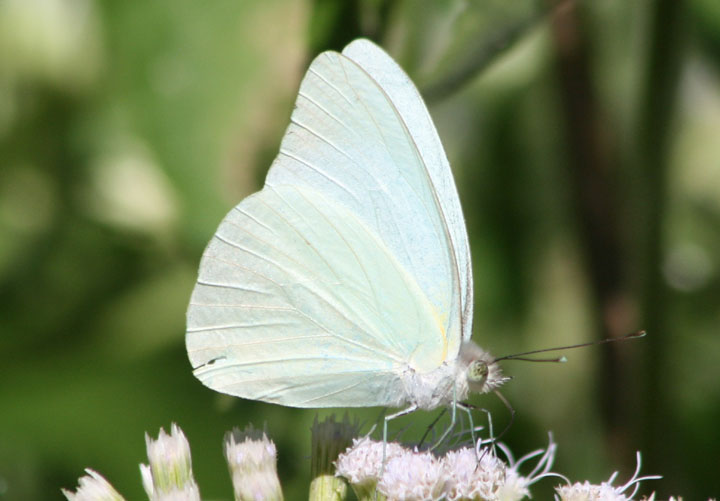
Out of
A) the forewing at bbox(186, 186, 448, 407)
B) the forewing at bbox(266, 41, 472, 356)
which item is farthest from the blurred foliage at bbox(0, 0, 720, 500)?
the forewing at bbox(186, 186, 448, 407)

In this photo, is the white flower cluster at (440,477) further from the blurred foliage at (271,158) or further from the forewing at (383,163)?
the blurred foliage at (271,158)

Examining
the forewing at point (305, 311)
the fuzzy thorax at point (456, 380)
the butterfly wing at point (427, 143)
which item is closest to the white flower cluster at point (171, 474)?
the forewing at point (305, 311)

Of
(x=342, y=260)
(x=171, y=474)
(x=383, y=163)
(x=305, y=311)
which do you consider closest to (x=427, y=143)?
(x=383, y=163)

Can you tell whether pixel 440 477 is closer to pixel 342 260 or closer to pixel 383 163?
pixel 342 260

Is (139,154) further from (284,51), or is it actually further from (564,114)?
(564,114)

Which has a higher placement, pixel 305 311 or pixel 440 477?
pixel 305 311

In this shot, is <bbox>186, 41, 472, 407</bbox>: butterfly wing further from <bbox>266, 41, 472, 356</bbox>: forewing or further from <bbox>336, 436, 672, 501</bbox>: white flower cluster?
<bbox>336, 436, 672, 501</bbox>: white flower cluster

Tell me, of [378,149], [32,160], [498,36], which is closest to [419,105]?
[378,149]
